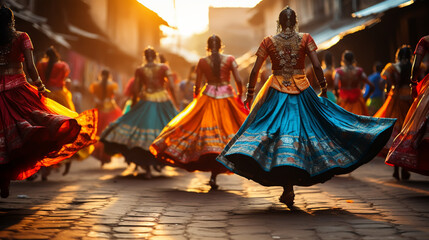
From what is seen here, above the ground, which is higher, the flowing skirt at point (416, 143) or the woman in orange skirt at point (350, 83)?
the woman in orange skirt at point (350, 83)

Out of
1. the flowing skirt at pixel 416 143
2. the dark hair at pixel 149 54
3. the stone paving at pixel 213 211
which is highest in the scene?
the dark hair at pixel 149 54

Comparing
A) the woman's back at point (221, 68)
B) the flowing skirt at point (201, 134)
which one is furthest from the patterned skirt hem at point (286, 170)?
the woman's back at point (221, 68)

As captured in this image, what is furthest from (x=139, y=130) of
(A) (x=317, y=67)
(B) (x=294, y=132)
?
(B) (x=294, y=132)

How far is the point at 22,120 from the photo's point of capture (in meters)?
6.48

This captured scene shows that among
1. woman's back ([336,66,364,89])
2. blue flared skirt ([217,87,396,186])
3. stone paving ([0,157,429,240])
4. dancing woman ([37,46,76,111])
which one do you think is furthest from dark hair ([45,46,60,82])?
blue flared skirt ([217,87,396,186])

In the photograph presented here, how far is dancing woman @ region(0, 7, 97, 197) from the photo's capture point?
6.35m

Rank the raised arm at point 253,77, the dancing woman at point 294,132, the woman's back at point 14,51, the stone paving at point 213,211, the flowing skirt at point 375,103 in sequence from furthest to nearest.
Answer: the flowing skirt at point 375,103
the raised arm at point 253,77
the woman's back at point 14,51
the dancing woman at point 294,132
the stone paving at point 213,211

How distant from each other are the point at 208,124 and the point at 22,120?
332 cm

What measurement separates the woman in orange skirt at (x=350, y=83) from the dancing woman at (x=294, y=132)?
4605mm

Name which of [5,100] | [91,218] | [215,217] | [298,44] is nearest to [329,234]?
[215,217]

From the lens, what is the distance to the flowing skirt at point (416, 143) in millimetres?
6996

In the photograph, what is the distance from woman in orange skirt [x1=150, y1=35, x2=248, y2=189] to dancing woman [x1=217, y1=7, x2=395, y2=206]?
1.93m

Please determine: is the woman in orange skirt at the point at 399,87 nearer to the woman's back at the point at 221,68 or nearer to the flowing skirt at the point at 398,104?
the flowing skirt at the point at 398,104

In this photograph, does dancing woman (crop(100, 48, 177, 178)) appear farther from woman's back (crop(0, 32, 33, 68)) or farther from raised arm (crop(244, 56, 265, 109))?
woman's back (crop(0, 32, 33, 68))
